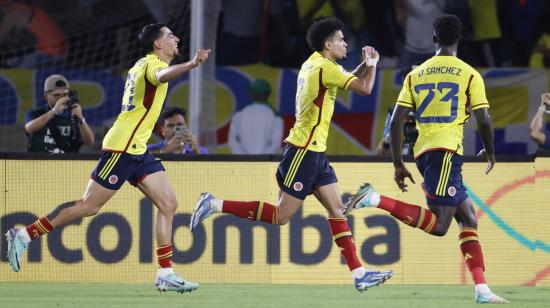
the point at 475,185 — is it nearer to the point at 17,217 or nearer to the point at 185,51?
the point at 17,217

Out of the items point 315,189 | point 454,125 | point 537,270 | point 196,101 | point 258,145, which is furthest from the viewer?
point 258,145

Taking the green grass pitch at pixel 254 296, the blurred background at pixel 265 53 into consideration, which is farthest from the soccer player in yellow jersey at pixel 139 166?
the blurred background at pixel 265 53

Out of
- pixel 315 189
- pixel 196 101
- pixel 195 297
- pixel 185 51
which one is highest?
pixel 185 51

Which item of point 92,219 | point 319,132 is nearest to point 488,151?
point 319,132

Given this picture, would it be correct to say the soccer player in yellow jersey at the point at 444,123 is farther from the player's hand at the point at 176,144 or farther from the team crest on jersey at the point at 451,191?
the player's hand at the point at 176,144

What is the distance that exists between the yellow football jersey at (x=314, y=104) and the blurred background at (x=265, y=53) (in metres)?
5.55

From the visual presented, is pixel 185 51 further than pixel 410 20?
Yes

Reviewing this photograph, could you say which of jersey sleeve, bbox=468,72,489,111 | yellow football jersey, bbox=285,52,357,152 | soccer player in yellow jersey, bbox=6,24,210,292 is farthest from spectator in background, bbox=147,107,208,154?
jersey sleeve, bbox=468,72,489,111

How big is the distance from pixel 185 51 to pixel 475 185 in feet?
20.3

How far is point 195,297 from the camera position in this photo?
12.1m

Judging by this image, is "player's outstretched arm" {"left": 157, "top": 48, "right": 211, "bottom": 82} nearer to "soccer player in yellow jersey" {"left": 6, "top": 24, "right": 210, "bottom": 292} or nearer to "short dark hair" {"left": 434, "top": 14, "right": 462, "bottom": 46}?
"soccer player in yellow jersey" {"left": 6, "top": 24, "right": 210, "bottom": 292}

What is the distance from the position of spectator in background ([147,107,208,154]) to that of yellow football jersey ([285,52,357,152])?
2635 millimetres

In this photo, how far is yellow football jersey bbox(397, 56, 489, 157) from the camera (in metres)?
11.0

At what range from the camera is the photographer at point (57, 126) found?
45.6 feet
